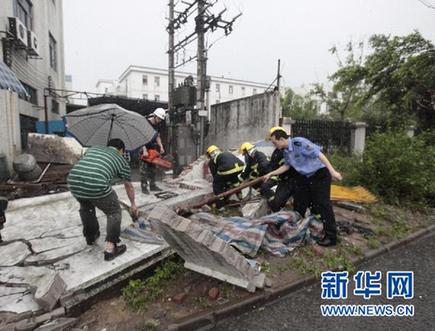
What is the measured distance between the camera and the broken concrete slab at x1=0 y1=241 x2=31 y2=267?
330 cm

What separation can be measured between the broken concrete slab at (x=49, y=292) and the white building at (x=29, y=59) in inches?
278

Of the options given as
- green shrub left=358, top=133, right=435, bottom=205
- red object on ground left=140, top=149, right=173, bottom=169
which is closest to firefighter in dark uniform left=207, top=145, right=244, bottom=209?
red object on ground left=140, top=149, right=173, bottom=169

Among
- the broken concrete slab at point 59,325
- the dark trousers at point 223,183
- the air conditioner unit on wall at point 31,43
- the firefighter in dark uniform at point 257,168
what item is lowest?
the broken concrete slab at point 59,325

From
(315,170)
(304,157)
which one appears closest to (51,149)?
(304,157)

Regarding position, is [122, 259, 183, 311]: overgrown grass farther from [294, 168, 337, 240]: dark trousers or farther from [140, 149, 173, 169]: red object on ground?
[140, 149, 173, 169]: red object on ground

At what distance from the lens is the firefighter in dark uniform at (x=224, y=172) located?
5.44m

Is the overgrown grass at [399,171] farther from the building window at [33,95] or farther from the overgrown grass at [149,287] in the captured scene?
the building window at [33,95]

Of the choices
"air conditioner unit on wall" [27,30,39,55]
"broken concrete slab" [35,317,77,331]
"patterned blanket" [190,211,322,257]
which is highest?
"air conditioner unit on wall" [27,30,39,55]

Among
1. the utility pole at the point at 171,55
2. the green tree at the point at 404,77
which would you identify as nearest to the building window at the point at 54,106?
the utility pole at the point at 171,55

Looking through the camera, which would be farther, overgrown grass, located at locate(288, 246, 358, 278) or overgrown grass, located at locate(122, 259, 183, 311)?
overgrown grass, located at locate(288, 246, 358, 278)

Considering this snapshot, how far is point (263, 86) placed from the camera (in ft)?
165

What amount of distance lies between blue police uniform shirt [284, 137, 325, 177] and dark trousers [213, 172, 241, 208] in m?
1.60

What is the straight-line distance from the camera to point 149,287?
295 cm

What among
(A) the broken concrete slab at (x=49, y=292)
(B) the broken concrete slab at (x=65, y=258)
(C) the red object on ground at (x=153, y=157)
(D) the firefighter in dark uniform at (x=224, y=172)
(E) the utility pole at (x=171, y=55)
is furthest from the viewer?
(E) the utility pole at (x=171, y=55)
